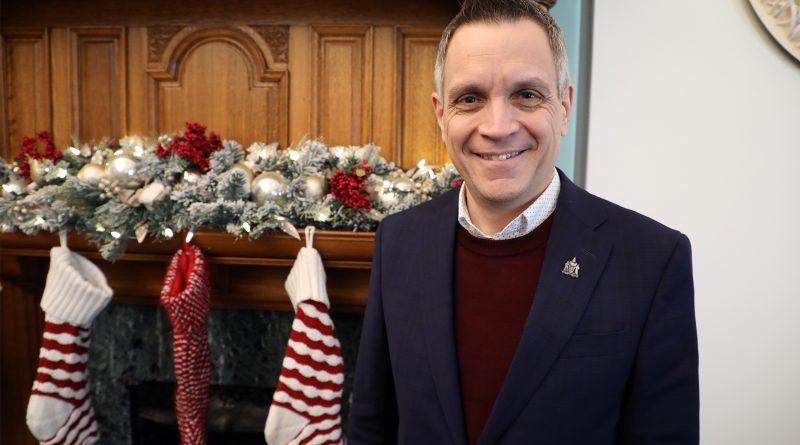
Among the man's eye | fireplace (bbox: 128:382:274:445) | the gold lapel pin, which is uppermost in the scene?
the man's eye

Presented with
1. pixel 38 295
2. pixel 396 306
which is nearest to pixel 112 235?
pixel 38 295

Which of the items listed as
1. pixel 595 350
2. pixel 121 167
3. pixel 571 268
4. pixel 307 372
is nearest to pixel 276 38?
pixel 121 167

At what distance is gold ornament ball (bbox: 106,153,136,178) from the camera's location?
153cm

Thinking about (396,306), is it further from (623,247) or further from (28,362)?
(28,362)

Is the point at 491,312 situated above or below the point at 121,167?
below

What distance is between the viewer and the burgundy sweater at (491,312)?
2.97 ft

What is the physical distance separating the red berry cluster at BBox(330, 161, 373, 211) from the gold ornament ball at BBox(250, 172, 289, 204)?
5.8 inches

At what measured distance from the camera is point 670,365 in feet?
2.76

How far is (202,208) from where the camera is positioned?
4.77 ft

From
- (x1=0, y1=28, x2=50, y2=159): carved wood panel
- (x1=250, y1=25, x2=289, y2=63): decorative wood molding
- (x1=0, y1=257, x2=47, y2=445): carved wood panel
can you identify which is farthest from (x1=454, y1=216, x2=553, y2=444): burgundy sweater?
(x1=0, y1=28, x2=50, y2=159): carved wood panel

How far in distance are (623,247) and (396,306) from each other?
433 millimetres

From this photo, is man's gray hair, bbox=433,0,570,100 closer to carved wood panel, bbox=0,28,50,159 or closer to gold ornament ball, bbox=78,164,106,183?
gold ornament ball, bbox=78,164,106,183

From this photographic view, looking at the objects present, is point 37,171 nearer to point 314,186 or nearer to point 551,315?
point 314,186

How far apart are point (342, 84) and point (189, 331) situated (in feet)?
3.16
